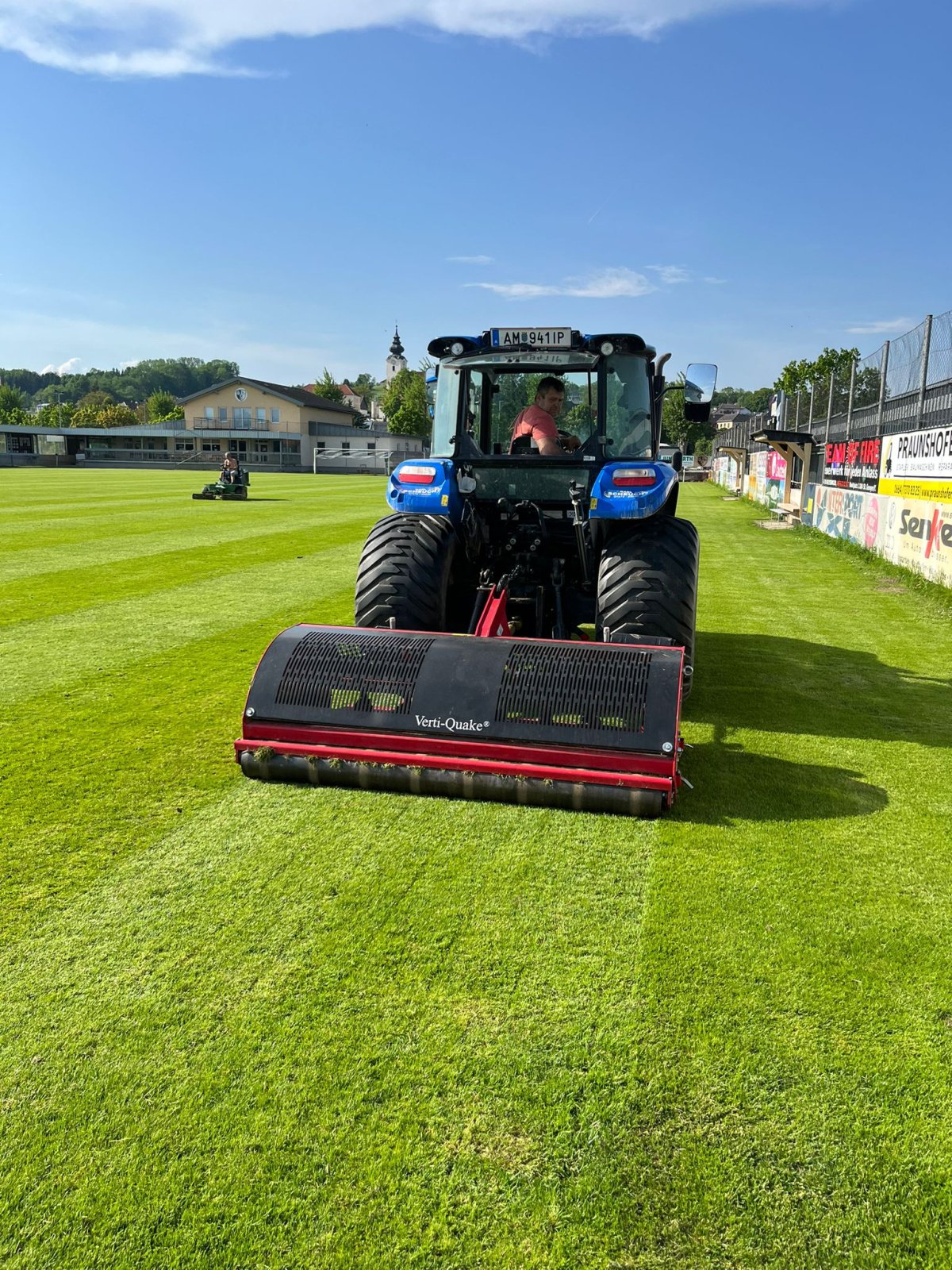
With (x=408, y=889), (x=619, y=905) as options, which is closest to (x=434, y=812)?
(x=408, y=889)

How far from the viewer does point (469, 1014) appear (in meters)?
2.84

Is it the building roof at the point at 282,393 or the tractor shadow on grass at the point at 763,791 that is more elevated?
the building roof at the point at 282,393

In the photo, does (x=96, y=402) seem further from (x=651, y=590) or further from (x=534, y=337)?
(x=651, y=590)

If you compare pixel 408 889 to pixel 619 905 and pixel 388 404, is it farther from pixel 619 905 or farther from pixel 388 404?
pixel 388 404

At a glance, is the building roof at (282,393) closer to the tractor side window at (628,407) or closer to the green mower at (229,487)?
the green mower at (229,487)

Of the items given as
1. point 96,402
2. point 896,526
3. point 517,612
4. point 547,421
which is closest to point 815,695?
point 517,612

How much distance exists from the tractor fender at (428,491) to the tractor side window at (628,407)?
3.57 ft

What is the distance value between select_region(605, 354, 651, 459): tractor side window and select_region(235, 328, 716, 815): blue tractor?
0.01m

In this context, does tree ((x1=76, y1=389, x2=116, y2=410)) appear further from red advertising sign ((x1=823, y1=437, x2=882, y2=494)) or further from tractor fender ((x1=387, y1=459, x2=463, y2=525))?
tractor fender ((x1=387, y1=459, x2=463, y2=525))

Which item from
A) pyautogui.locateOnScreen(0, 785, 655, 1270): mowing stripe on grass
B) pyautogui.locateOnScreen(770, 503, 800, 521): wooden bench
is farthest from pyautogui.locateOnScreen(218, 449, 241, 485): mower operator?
pyautogui.locateOnScreen(0, 785, 655, 1270): mowing stripe on grass

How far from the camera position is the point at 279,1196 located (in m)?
2.18

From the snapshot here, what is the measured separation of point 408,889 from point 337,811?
87cm

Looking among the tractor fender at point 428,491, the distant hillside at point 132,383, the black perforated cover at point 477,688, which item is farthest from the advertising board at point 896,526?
the distant hillside at point 132,383

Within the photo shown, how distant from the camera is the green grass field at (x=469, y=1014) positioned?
2131 millimetres
